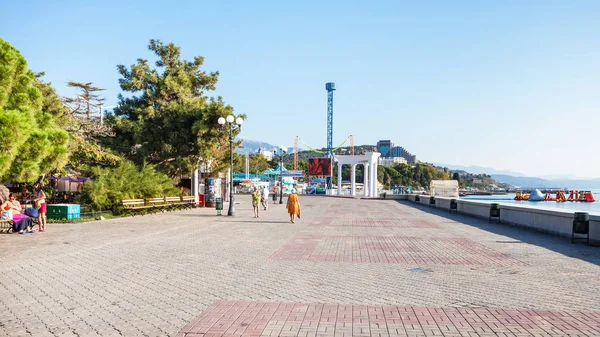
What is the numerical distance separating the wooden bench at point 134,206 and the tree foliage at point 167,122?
5.19 metres

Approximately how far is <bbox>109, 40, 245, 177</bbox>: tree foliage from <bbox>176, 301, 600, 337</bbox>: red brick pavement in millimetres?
24018

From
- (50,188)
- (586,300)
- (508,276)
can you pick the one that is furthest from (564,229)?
(50,188)

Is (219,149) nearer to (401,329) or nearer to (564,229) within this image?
(564,229)

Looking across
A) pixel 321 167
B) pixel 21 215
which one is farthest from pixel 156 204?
pixel 321 167

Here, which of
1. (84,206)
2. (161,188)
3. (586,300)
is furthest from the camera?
(161,188)

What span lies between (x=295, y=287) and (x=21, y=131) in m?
8.77

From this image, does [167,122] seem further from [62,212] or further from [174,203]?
[62,212]

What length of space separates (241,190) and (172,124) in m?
54.0

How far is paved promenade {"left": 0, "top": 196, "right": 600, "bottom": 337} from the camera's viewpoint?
5.67 m

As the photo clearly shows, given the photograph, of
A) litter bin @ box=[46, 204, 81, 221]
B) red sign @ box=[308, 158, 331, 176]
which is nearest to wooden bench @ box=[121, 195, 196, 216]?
litter bin @ box=[46, 204, 81, 221]

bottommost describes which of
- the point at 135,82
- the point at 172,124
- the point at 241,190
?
the point at 241,190

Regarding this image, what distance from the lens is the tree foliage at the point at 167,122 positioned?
98.7 ft

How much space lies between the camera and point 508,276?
877 cm

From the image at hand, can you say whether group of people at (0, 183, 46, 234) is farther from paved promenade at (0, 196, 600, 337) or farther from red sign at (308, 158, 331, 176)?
red sign at (308, 158, 331, 176)
